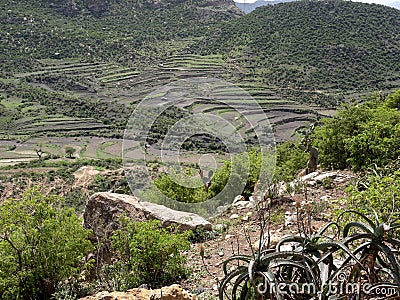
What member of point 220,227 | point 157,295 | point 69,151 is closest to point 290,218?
point 220,227

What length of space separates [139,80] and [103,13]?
34077mm

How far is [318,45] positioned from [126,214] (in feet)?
211

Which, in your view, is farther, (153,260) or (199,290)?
(153,260)

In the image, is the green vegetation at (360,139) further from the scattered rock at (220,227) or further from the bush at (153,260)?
the bush at (153,260)

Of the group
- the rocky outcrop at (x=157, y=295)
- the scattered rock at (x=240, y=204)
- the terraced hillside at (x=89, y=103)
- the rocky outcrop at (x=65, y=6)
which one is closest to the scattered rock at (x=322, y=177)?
the scattered rock at (x=240, y=204)

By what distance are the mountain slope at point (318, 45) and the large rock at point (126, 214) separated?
170 feet

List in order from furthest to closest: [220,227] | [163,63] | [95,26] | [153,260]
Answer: [95,26], [163,63], [220,227], [153,260]

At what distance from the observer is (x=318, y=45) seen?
2559 inches

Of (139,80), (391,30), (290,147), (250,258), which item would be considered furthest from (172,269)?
(391,30)

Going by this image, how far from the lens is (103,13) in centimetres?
8938

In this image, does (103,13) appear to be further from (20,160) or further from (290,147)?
(290,147)

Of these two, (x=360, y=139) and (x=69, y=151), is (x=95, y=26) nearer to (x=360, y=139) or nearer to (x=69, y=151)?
(x=69, y=151)

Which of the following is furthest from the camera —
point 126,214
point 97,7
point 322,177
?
point 97,7

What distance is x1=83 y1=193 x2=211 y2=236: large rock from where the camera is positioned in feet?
22.1
